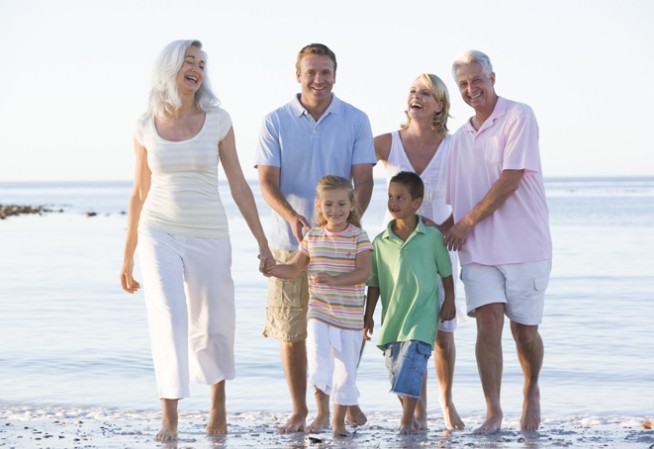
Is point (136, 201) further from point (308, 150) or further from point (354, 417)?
point (354, 417)

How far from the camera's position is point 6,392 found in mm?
5773

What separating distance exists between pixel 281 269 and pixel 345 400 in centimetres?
86

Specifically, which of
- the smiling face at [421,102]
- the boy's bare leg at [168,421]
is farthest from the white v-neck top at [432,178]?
the boy's bare leg at [168,421]

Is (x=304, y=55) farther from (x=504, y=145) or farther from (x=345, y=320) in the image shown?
(x=345, y=320)

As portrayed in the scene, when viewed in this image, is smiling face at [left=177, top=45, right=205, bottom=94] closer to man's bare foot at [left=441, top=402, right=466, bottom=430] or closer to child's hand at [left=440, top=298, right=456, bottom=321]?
child's hand at [left=440, top=298, right=456, bottom=321]

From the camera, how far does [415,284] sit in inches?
171

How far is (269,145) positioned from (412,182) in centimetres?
97

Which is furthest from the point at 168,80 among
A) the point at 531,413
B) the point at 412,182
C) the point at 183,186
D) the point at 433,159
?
the point at 531,413

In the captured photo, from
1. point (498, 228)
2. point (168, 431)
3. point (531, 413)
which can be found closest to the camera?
point (168, 431)

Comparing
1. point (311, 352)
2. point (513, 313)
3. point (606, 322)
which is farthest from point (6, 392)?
point (606, 322)

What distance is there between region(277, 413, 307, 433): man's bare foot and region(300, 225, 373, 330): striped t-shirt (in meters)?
0.68

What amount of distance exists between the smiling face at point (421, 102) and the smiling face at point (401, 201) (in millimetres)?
704

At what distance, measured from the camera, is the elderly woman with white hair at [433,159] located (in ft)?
15.7

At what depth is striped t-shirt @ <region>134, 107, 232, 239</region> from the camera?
4129 millimetres
